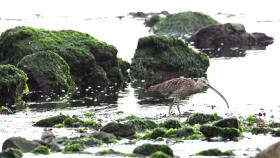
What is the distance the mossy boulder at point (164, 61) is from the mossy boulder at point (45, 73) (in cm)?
542

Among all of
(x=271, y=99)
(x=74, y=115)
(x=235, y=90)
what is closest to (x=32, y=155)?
(x=74, y=115)

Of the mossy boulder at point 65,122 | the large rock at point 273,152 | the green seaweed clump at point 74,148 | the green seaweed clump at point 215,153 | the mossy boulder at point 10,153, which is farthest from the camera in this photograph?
the mossy boulder at point 65,122

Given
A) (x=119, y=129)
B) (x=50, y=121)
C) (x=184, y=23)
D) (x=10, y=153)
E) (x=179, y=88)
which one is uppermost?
(x=179, y=88)

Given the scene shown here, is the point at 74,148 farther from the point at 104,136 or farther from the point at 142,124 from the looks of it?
the point at 142,124

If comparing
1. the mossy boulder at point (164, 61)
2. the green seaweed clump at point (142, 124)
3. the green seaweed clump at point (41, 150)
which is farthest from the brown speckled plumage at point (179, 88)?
the mossy boulder at point (164, 61)

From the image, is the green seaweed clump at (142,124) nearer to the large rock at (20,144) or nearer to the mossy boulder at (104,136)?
the mossy boulder at (104,136)

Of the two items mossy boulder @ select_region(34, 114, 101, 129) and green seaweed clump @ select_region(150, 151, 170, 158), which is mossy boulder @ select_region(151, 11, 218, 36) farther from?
green seaweed clump @ select_region(150, 151, 170, 158)

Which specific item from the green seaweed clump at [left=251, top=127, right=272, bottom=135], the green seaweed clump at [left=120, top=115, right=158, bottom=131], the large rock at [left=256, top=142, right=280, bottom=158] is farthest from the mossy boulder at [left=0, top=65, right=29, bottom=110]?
the large rock at [left=256, top=142, right=280, bottom=158]

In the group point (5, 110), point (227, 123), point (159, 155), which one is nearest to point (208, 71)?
point (5, 110)

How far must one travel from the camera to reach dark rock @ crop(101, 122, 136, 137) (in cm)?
2166

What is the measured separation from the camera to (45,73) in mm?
33500

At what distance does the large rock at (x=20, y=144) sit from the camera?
63.3 feet

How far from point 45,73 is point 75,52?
2.80 m

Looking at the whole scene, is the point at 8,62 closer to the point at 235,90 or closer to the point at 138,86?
the point at 138,86
